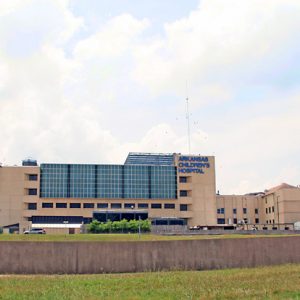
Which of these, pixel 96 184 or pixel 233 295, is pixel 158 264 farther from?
pixel 96 184

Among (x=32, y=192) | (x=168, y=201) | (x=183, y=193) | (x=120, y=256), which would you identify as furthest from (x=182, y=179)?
(x=120, y=256)

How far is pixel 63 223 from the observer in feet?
450

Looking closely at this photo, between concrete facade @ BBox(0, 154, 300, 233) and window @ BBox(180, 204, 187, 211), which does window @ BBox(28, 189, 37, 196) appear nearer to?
concrete facade @ BBox(0, 154, 300, 233)

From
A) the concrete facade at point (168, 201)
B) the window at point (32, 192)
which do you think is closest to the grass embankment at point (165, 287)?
the concrete facade at point (168, 201)

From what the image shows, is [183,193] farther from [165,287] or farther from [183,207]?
[165,287]

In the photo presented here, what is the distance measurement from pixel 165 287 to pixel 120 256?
740 centimetres

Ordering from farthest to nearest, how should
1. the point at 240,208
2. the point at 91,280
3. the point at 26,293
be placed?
the point at 240,208, the point at 91,280, the point at 26,293

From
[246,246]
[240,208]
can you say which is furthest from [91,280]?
[240,208]

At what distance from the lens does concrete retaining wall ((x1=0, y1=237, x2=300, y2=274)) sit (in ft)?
83.1

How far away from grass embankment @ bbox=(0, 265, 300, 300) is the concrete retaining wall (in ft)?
9.89

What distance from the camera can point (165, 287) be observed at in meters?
18.5

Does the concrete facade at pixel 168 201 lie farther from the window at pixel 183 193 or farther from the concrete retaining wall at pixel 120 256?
the concrete retaining wall at pixel 120 256

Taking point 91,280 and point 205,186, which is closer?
point 91,280

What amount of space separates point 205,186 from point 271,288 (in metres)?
131
